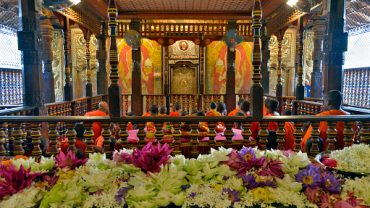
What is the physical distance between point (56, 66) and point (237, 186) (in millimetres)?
13281

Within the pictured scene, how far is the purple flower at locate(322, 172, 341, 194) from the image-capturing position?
1866 millimetres

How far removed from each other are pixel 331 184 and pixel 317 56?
22.6 ft

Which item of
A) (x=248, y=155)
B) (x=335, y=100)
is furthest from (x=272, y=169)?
(x=335, y=100)

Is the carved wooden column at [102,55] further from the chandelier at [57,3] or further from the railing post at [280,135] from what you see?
the railing post at [280,135]

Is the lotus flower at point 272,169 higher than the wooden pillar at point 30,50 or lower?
lower

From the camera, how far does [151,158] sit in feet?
6.68

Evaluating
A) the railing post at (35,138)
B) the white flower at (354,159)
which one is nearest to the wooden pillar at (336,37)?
the white flower at (354,159)

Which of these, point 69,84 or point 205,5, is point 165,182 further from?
point 205,5

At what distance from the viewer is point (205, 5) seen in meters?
9.01

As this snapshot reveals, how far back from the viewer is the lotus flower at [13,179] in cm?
177

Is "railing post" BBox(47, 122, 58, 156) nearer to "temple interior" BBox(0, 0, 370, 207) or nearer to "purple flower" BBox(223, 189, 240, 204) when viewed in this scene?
"temple interior" BBox(0, 0, 370, 207)

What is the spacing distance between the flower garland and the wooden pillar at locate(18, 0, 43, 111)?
3.81 meters

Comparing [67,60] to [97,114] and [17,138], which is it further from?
[17,138]

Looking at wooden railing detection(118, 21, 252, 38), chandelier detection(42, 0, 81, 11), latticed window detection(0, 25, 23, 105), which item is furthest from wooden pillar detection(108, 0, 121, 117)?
latticed window detection(0, 25, 23, 105)
